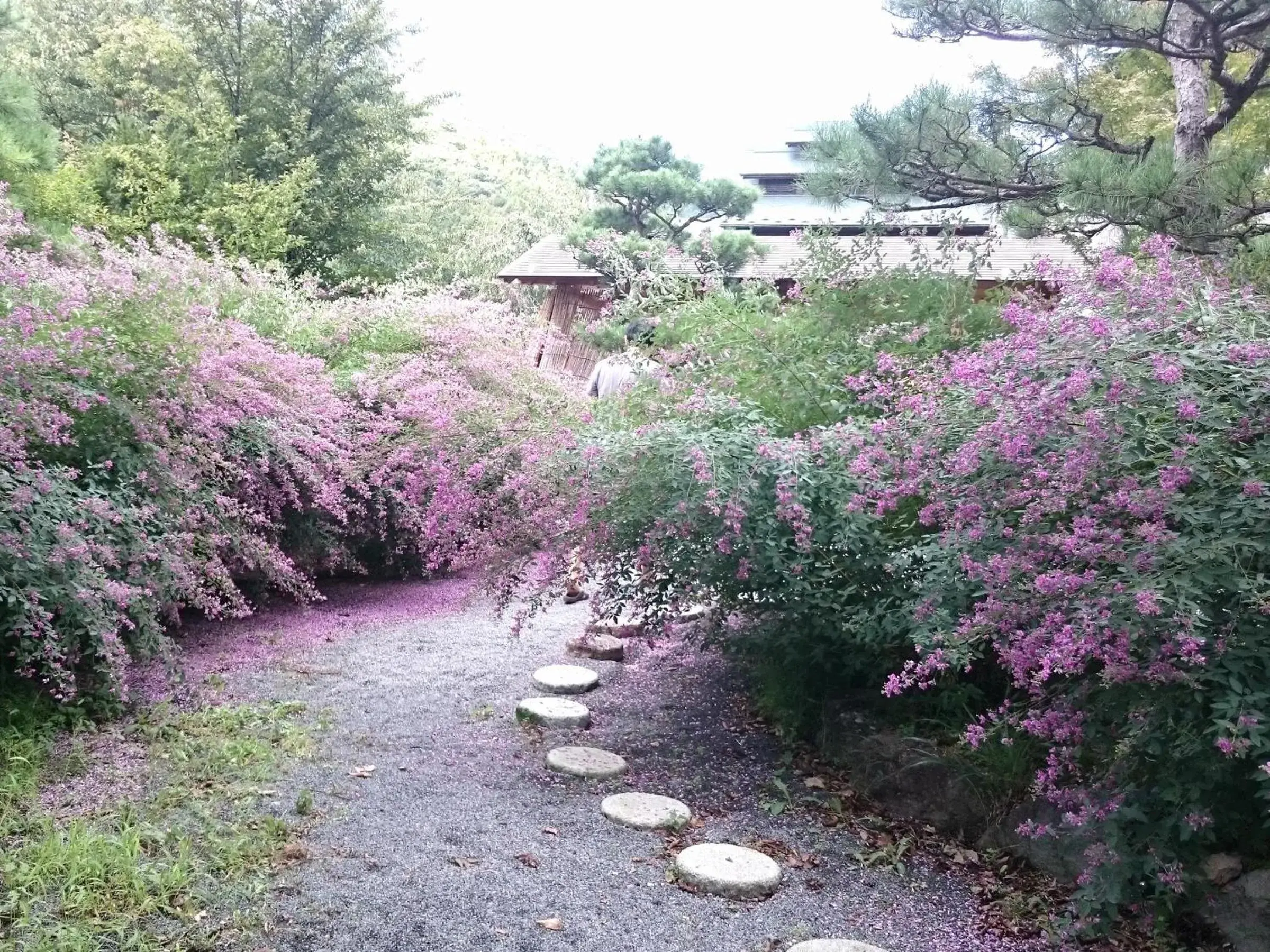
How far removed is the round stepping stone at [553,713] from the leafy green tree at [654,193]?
697 centimetres

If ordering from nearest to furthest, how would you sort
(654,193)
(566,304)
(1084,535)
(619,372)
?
1. (1084,535)
2. (619,372)
3. (654,193)
4. (566,304)

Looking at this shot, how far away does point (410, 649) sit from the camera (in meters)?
5.09

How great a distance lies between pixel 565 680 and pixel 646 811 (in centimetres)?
142

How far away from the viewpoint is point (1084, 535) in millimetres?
2131

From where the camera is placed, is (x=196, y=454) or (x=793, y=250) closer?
(x=196, y=454)

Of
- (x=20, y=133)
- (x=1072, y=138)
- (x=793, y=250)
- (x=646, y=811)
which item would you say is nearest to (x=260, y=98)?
(x=20, y=133)

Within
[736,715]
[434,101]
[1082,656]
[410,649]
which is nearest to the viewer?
[1082,656]

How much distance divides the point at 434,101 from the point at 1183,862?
13.3 meters

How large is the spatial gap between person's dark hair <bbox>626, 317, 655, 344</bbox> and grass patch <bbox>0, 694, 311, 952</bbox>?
2.36 m

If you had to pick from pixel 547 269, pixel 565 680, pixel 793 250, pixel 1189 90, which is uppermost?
pixel 1189 90

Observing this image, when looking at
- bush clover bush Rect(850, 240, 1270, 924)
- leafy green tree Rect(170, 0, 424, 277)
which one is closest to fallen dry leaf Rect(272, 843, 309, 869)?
bush clover bush Rect(850, 240, 1270, 924)

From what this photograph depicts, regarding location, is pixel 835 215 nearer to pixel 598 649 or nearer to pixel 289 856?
pixel 598 649

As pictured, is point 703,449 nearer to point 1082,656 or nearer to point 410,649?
point 1082,656

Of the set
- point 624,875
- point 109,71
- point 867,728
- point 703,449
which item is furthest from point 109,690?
point 109,71
